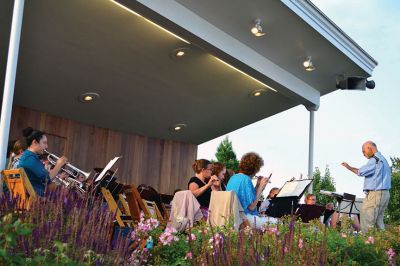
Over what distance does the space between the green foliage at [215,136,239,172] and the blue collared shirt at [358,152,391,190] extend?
1114cm

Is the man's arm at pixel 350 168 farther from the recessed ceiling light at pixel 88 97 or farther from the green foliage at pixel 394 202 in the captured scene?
the green foliage at pixel 394 202

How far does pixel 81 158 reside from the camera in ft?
29.8

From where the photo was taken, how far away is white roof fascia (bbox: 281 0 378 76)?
7.07 meters

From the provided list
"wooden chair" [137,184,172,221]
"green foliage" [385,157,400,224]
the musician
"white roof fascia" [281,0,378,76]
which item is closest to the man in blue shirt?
"white roof fascia" [281,0,378,76]

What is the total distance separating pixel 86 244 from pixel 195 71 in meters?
5.89

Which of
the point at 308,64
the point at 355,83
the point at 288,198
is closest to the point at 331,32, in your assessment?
the point at 308,64

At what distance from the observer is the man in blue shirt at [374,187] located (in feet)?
24.1

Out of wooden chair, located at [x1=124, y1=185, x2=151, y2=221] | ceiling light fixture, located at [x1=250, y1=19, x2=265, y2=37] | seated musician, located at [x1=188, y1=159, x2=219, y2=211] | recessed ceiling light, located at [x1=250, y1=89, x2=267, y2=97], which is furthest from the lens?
recessed ceiling light, located at [x1=250, y1=89, x2=267, y2=97]

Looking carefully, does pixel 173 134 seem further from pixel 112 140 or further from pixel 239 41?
pixel 239 41

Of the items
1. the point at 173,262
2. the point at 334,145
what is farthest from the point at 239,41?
the point at 334,145

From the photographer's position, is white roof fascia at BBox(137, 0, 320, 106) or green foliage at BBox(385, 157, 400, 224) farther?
green foliage at BBox(385, 157, 400, 224)

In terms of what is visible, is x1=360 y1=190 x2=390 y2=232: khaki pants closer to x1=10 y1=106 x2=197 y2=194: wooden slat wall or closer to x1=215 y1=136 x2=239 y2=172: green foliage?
x1=10 y1=106 x2=197 y2=194: wooden slat wall

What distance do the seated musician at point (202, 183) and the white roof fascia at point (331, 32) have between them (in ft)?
7.62

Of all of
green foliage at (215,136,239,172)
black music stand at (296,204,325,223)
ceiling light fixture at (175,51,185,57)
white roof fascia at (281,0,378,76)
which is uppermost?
white roof fascia at (281,0,378,76)
